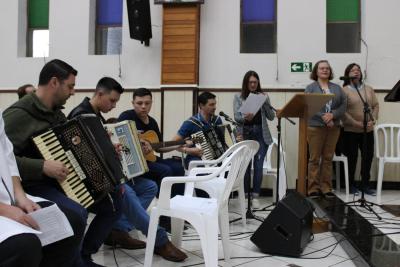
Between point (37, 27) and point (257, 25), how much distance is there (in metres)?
3.35

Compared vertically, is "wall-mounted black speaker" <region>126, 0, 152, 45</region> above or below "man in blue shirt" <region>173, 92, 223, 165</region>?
above

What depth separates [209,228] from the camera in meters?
2.05

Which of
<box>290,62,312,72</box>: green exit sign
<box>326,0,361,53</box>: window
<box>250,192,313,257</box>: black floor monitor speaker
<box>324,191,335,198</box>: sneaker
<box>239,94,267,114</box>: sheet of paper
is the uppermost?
<box>326,0,361,53</box>: window

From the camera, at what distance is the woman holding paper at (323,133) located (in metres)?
4.23

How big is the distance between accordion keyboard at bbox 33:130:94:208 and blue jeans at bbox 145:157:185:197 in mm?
1374

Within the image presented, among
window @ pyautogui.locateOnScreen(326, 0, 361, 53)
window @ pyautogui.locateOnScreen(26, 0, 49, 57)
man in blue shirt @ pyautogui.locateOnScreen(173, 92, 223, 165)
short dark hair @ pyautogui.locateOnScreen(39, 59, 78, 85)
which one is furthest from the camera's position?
window @ pyautogui.locateOnScreen(26, 0, 49, 57)

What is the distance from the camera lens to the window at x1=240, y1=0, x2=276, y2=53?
5.38 meters

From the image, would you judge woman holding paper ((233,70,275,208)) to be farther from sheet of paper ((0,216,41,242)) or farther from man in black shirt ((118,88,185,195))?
sheet of paper ((0,216,41,242))

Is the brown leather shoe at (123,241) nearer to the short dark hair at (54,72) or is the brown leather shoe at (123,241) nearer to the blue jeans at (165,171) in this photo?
the blue jeans at (165,171)

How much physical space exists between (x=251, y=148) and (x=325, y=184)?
186 centimetres

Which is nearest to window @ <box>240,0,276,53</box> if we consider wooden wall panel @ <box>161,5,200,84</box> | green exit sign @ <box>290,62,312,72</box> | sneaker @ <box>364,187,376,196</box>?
green exit sign @ <box>290,62,312,72</box>

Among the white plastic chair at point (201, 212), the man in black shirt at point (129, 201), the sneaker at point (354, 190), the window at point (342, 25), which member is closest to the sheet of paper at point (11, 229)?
the white plastic chair at point (201, 212)

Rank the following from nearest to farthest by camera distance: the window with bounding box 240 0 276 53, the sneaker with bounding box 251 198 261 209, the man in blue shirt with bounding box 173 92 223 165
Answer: the man in blue shirt with bounding box 173 92 223 165 → the sneaker with bounding box 251 198 261 209 → the window with bounding box 240 0 276 53

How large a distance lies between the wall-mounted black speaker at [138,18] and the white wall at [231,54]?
0.99 feet
